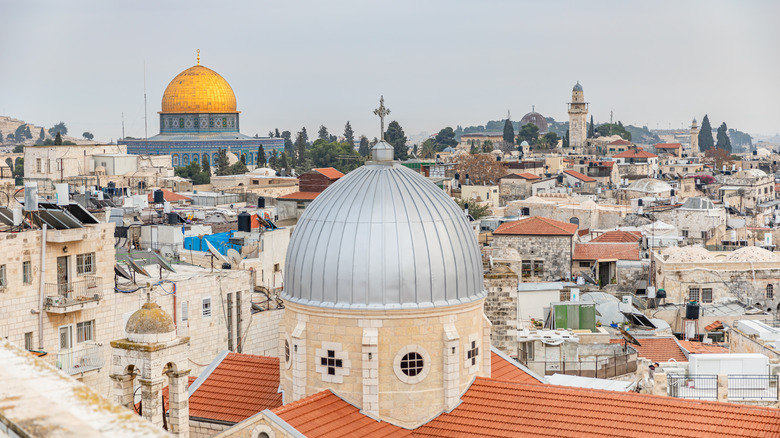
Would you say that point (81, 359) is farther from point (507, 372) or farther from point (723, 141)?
point (723, 141)

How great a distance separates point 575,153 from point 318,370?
378 ft

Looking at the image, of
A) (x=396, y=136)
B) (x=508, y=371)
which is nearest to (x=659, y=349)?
(x=508, y=371)

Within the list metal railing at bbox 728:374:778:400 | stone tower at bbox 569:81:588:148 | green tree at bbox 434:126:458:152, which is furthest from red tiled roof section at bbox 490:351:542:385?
green tree at bbox 434:126:458:152

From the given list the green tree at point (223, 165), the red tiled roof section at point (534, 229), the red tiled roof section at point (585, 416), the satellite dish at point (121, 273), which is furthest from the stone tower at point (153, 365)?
the green tree at point (223, 165)

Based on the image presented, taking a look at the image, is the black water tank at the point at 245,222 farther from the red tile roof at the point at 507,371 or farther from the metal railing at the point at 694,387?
the metal railing at the point at 694,387

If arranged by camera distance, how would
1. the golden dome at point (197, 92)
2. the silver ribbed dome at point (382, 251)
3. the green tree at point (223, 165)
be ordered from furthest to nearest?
the golden dome at point (197, 92) < the green tree at point (223, 165) < the silver ribbed dome at point (382, 251)

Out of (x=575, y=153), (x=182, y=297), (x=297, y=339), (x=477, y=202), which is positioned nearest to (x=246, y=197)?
(x=477, y=202)

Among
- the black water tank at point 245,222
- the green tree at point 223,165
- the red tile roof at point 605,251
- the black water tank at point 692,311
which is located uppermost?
the green tree at point 223,165

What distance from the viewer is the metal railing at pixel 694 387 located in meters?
19.3

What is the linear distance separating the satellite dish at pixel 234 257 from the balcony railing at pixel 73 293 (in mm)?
9414

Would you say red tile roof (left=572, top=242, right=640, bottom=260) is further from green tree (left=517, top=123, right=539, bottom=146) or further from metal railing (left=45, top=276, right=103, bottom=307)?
green tree (left=517, top=123, right=539, bottom=146)

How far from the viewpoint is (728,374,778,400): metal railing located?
63.3ft

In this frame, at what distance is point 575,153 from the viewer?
129 metres

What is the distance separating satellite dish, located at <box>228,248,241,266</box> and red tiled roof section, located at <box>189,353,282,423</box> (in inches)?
519
